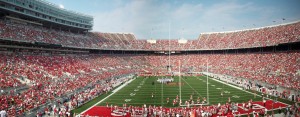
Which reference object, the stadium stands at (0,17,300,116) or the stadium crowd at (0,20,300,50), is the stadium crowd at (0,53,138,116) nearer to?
the stadium stands at (0,17,300,116)

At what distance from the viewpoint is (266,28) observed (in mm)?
59750

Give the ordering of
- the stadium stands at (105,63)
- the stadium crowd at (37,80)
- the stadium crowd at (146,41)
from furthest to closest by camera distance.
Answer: the stadium crowd at (146,41) < the stadium stands at (105,63) < the stadium crowd at (37,80)

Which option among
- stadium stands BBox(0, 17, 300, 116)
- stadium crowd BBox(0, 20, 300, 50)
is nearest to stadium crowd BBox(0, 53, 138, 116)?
stadium stands BBox(0, 17, 300, 116)

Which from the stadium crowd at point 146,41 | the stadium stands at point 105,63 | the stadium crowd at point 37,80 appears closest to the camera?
the stadium crowd at point 37,80

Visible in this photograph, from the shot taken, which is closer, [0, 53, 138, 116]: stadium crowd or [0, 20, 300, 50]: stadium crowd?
[0, 53, 138, 116]: stadium crowd

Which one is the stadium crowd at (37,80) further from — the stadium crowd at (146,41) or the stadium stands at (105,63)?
the stadium crowd at (146,41)

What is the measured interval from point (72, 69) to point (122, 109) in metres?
21.9

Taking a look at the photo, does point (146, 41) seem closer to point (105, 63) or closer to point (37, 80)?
point (105, 63)

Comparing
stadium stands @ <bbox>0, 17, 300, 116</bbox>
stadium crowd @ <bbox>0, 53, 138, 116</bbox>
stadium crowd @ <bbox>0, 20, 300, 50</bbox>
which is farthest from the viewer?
stadium crowd @ <bbox>0, 20, 300, 50</bbox>

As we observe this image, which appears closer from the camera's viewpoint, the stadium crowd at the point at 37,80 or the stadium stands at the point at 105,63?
the stadium crowd at the point at 37,80

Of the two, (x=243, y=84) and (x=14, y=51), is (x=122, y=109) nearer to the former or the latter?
(x=243, y=84)

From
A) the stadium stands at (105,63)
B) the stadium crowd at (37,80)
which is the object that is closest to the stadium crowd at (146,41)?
the stadium stands at (105,63)

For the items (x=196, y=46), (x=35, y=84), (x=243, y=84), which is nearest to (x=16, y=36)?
(x=35, y=84)

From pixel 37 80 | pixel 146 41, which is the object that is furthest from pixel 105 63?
pixel 37 80
